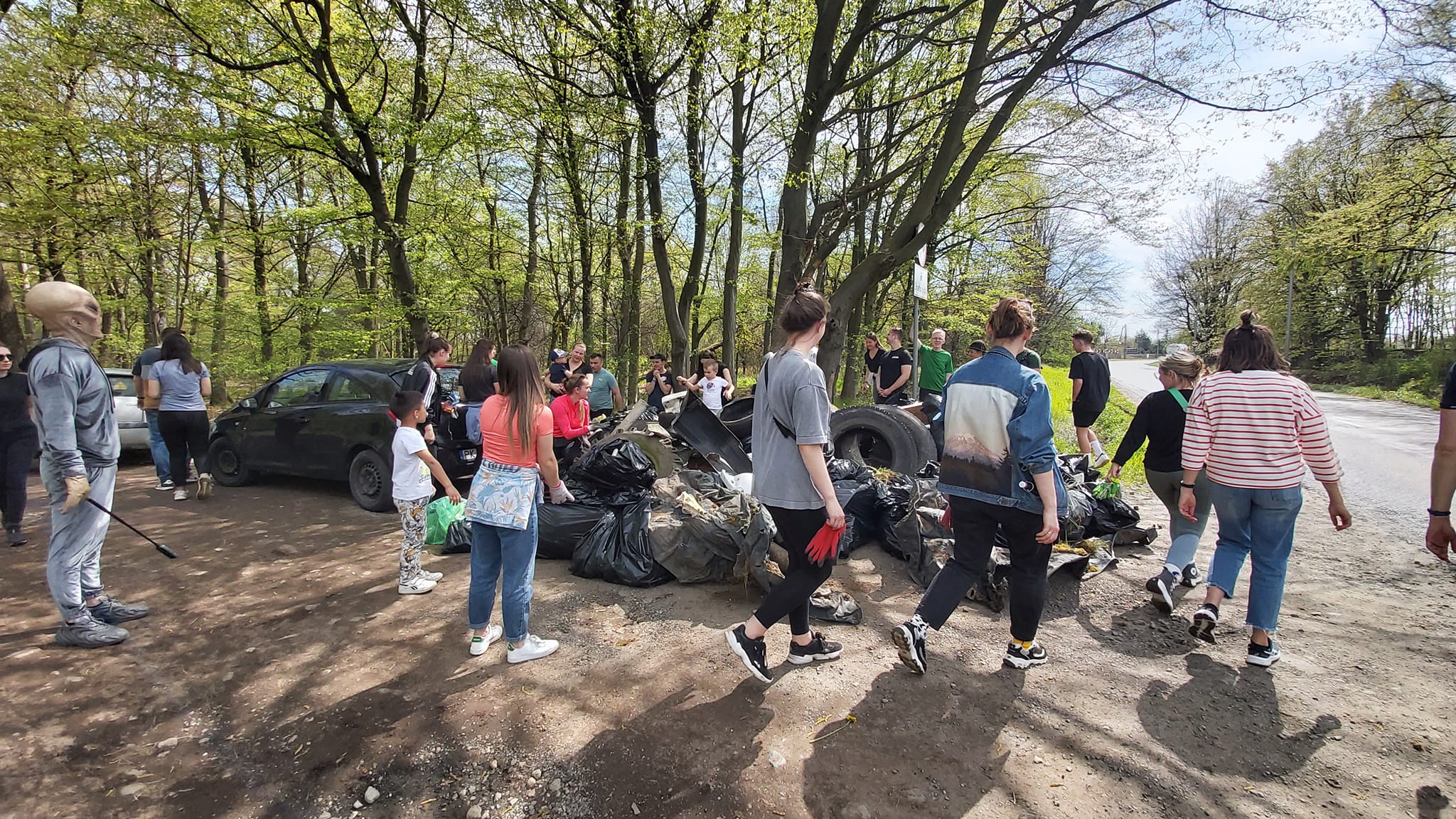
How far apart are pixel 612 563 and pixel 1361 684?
400 cm

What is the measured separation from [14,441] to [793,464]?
640 cm

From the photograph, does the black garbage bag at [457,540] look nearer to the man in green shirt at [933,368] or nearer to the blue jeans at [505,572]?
the blue jeans at [505,572]

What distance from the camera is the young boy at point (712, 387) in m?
7.32

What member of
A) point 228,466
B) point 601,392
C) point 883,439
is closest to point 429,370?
point 601,392

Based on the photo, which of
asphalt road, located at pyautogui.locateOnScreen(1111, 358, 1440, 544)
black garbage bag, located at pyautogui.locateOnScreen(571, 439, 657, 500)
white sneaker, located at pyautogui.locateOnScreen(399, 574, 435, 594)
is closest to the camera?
white sneaker, located at pyautogui.locateOnScreen(399, 574, 435, 594)

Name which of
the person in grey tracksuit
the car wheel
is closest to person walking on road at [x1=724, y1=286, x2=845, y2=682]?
the person in grey tracksuit

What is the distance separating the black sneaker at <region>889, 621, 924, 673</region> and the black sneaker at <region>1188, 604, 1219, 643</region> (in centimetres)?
160

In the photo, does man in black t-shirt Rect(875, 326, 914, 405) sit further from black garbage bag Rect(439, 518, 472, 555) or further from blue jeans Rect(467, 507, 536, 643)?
blue jeans Rect(467, 507, 536, 643)

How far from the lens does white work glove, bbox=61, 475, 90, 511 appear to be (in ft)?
10.3

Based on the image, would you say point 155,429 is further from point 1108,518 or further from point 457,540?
point 1108,518

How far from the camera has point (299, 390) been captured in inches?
262

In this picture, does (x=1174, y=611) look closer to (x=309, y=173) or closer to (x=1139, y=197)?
(x=1139, y=197)

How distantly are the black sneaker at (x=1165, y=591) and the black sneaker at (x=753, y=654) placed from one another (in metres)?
2.49

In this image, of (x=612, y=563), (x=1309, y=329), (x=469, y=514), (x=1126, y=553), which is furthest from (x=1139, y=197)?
(x=1309, y=329)
